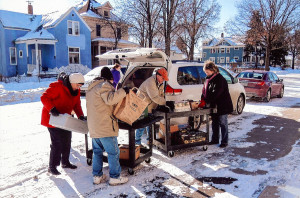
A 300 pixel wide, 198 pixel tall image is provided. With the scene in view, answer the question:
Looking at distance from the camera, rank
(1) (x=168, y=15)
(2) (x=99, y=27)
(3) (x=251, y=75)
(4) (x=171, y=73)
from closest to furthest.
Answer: (4) (x=171, y=73) → (3) (x=251, y=75) → (1) (x=168, y=15) → (2) (x=99, y=27)

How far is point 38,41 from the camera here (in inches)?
1000

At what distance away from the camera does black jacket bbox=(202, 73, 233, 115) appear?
590 centimetres

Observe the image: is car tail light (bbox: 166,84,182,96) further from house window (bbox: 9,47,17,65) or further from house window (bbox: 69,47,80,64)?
house window (bbox: 9,47,17,65)

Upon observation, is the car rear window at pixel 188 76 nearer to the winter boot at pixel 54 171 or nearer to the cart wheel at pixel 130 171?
the cart wheel at pixel 130 171

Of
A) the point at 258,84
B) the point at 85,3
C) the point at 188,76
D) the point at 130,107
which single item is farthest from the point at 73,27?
the point at 130,107

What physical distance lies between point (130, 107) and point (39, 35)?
84.4ft

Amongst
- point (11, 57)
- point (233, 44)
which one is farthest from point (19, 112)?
point (233, 44)

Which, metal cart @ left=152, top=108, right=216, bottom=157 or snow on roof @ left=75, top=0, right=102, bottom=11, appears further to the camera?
snow on roof @ left=75, top=0, right=102, bottom=11

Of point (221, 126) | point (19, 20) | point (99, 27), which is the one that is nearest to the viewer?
point (221, 126)

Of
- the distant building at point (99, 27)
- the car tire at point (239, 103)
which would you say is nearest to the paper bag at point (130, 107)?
the car tire at point (239, 103)

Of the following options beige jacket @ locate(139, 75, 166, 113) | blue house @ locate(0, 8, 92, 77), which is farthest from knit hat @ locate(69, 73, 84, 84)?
blue house @ locate(0, 8, 92, 77)

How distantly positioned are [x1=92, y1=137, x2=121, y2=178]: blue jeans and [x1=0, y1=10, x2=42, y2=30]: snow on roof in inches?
1073

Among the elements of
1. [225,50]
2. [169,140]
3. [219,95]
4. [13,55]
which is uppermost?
[225,50]

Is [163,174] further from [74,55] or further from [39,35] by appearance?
[74,55]
